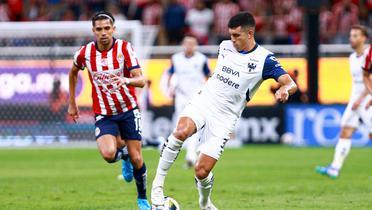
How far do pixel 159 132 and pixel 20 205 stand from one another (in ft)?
41.1

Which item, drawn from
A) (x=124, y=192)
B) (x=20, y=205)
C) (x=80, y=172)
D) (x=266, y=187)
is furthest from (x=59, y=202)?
(x=80, y=172)

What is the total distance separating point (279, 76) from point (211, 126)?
3.35 ft

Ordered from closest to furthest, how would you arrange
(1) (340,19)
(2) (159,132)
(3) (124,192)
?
(3) (124,192) < (2) (159,132) < (1) (340,19)

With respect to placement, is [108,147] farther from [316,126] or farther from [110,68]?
[316,126]

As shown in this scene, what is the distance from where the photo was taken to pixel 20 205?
12469 mm

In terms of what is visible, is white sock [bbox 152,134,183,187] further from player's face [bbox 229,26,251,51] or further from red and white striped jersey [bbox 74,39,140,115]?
red and white striped jersey [bbox 74,39,140,115]

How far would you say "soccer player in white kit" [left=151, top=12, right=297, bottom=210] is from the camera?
10680 millimetres

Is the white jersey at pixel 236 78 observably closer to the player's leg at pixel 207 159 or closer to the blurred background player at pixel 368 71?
the player's leg at pixel 207 159

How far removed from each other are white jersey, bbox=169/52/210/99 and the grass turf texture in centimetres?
170

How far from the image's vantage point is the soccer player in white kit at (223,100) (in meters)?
10.7

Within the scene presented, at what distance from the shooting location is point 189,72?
1941cm

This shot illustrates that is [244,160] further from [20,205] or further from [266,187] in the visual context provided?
[20,205]

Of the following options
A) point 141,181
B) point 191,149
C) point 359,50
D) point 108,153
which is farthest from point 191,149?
point 108,153

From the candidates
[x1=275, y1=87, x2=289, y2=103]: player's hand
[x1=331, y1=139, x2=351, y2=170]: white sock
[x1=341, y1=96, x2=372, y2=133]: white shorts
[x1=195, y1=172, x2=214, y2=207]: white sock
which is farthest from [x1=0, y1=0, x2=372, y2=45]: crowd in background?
[x1=275, y1=87, x2=289, y2=103]: player's hand
